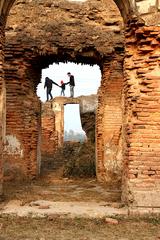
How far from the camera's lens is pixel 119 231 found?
17.5 ft

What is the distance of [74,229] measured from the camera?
5.41 metres

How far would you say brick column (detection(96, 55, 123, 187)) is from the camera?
37.3 ft

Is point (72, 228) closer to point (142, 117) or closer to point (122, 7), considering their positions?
point (142, 117)

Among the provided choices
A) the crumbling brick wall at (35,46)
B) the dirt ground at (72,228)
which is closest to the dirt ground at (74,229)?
the dirt ground at (72,228)

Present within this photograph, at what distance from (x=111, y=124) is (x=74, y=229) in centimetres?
629

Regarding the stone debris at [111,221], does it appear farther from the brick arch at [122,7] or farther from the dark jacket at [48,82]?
the dark jacket at [48,82]

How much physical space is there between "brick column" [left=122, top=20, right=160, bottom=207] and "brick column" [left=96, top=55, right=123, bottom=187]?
4.38m

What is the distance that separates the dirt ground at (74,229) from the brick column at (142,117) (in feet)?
2.17

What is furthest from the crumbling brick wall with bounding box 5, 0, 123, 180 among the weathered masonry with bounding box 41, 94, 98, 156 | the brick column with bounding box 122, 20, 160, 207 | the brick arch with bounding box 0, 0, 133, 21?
the weathered masonry with bounding box 41, 94, 98, 156

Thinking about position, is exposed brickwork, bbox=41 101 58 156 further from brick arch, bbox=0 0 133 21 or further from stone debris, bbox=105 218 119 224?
stone debris, bbox=105 218 119 224

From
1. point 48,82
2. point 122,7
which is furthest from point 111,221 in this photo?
point 48,82

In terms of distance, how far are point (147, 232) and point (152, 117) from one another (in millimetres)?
2008

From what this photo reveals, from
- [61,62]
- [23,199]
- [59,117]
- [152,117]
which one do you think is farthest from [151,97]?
[59,117]

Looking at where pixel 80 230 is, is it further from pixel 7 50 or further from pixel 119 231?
pixel 7 50
